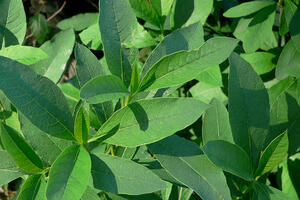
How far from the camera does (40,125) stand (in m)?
0.72

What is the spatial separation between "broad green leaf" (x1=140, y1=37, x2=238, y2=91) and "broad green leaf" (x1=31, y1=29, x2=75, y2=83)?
375 millimetres

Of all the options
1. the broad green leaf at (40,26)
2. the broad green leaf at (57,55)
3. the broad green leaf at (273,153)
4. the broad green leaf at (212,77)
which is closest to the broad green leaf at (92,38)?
the broad green leaf at (57,55)

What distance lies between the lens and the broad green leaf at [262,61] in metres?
1.34

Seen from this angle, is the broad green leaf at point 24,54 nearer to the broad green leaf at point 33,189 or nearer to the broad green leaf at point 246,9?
the broad green leaf at point 33,189

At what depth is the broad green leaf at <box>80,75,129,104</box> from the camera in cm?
64

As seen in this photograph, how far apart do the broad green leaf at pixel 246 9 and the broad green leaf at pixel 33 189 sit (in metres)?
0.82

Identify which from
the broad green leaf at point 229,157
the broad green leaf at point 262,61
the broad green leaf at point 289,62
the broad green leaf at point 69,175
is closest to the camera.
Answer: the broad green leaf at point 69,175

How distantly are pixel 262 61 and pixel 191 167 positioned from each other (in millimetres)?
739

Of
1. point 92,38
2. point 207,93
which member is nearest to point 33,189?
point 92,38

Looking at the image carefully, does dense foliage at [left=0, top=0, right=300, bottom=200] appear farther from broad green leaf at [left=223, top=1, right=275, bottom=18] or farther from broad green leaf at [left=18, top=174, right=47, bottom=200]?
broad green leaf at [left=223, top=1, right=275, bottom=18]

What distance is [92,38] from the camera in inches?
50.7

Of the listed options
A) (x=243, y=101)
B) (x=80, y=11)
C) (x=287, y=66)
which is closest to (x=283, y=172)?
(x=287, y=66)

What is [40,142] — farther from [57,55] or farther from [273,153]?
[273,153]

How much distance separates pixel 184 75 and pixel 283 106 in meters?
0.32
